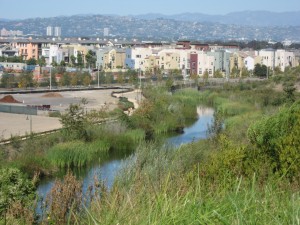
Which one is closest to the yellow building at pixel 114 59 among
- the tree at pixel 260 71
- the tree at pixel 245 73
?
the tree at pixel 245 73

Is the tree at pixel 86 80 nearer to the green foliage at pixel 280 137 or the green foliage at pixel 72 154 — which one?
the green foliage at pixel 72 154

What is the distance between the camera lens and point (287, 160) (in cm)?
679

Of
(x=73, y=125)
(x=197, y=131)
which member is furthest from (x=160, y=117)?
(x=73, y=125)

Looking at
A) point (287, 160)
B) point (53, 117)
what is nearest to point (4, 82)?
point (53, 117)

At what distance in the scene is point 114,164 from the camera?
14258 millimetres

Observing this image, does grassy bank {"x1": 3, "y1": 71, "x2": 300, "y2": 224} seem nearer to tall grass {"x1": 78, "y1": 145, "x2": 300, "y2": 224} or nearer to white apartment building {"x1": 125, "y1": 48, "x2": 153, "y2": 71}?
tall grass {"x1": 78, "y1": 145, "x2": 300, "y2": 224}

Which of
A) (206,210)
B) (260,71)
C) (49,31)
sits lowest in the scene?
(260,71)

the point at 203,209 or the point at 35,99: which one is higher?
the point at 203,209

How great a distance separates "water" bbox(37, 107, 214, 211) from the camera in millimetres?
8533

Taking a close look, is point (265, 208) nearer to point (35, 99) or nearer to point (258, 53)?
point (35, 99)

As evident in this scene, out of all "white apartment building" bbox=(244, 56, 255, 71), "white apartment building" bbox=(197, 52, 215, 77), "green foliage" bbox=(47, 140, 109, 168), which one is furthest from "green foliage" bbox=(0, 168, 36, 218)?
"white apartment building" bbox=(244, 56, 255, 71)

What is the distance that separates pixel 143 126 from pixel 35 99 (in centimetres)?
1218

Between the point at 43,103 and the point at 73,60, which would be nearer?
the point at 43,103

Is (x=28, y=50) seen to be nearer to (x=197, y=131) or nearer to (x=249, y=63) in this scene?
(x=249, y=63)
